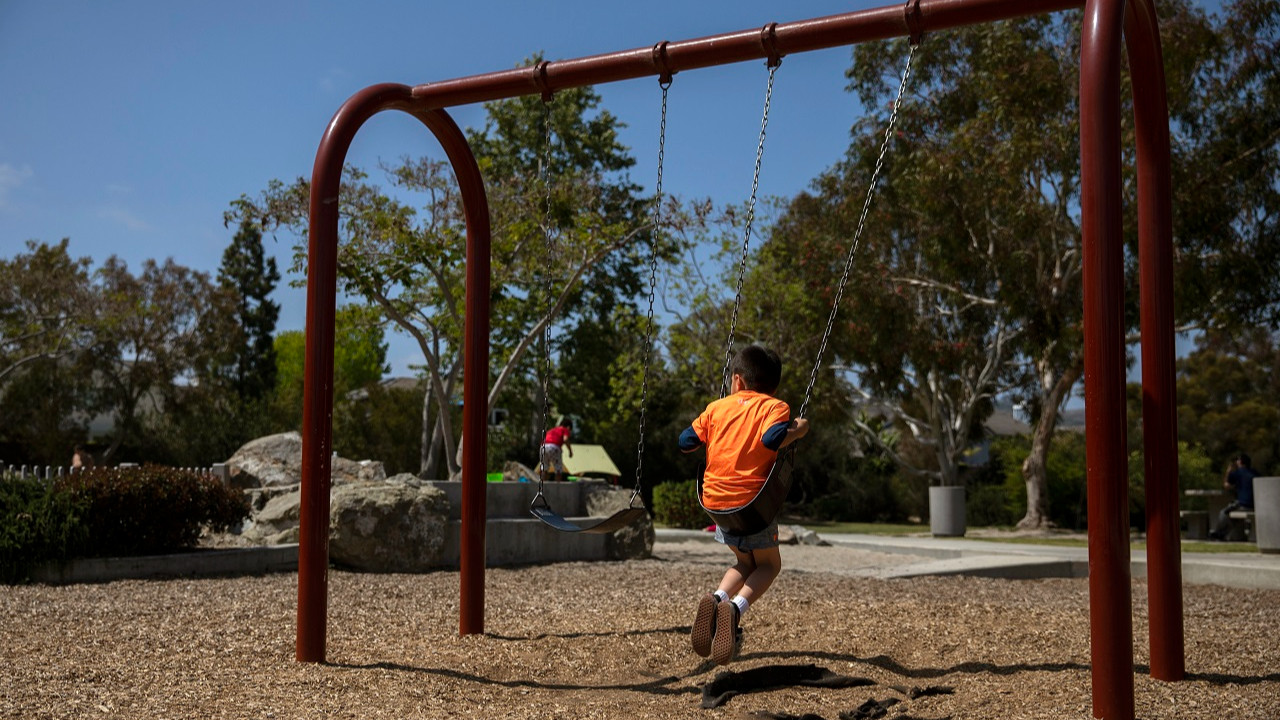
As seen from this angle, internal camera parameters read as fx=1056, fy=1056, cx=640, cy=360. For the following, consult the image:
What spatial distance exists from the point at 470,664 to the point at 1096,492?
3.29 meters

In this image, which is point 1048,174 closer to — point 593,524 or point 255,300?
point 593,524

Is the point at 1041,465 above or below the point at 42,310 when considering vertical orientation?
below

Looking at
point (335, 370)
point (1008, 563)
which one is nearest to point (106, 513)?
point (1008, 563)

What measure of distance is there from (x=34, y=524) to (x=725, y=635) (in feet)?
24.1

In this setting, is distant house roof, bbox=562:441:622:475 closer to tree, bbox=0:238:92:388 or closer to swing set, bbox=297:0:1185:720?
tree, bbox=0:238:92:388

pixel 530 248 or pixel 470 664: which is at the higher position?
pixel 530 248

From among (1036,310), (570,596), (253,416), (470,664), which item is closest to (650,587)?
(570,596)

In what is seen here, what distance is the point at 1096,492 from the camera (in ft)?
14.1

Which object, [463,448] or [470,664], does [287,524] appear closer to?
[463,448]

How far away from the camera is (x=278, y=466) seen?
58.7 ft

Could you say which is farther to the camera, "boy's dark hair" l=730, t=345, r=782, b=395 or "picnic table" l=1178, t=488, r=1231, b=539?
"picnic table" l=1178, t=488, r=1231, b=539

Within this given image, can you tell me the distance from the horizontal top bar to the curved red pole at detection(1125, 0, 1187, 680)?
59 centimetres

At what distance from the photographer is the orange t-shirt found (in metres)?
4.86

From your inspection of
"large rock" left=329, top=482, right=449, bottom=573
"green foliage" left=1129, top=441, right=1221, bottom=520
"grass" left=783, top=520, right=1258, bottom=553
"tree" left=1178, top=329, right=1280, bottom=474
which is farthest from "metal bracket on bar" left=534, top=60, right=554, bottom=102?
→ "tree" left=1178, top=329, right=1280, bottom=474
